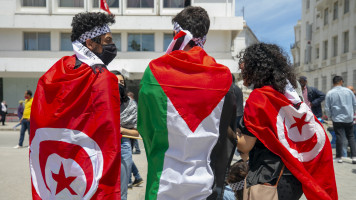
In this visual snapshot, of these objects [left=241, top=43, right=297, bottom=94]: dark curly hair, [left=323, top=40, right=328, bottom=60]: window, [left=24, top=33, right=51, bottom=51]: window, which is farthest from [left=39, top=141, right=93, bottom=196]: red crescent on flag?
[left=323, top=40, right=328, bottom=60]: window

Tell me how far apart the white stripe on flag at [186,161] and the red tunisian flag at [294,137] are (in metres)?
0.40

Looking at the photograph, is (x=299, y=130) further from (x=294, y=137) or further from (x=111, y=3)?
(x=111, y=3)

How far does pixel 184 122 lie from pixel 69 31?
23.2 m

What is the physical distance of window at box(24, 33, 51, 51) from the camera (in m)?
23.1

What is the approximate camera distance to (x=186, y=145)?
1872mm

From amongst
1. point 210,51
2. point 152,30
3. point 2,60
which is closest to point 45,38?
point 2,60

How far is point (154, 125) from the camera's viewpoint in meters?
1.91

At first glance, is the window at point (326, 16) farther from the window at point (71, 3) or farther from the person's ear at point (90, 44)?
the person's ear at point (90, 44)

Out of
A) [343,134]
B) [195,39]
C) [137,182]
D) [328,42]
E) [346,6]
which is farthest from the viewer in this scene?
[328,42]

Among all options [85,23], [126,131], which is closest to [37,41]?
[126,131]

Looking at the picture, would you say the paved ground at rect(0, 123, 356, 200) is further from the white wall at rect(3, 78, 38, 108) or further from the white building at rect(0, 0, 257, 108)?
the white wall at rect(3, 78, 38, 108)

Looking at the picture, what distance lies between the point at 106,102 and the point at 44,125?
1.52 ft

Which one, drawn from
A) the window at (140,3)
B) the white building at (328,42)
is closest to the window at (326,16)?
the white building at (328,42)

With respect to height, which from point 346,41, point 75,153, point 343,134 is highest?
point 346,41
